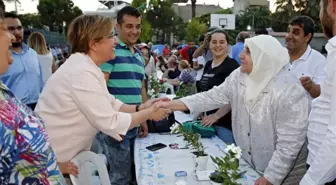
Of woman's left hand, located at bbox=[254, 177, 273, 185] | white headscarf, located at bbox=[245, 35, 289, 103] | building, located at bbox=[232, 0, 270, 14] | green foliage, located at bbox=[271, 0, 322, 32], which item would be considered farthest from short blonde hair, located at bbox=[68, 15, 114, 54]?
building, located at bbox=[232, 0, 270, 14]

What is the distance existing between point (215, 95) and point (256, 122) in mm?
631

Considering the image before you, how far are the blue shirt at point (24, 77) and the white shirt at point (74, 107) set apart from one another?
1901 mm

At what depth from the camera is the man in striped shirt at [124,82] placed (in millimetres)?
2816

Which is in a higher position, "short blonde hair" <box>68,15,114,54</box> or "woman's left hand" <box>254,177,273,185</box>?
"short blonde hair" <box>68,15,114,54</box>

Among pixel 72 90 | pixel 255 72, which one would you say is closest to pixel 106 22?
pixel 72 90

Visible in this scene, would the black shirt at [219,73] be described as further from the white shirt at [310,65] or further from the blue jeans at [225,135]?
the white shirt at [310,65]

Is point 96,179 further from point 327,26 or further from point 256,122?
point 327,26

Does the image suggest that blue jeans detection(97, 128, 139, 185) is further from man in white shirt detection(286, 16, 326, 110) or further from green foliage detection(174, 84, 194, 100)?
man in white shirt detection(286, 16, 326, 110)

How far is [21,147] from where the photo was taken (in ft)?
3.54

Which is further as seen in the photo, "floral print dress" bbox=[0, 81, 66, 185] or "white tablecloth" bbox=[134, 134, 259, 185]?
"white tablecloth" bbox=[134, 134, 259, 185]

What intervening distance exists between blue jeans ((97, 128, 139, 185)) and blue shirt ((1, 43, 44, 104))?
4.35 feet

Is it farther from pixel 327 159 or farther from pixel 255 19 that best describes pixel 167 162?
pixel 255 19

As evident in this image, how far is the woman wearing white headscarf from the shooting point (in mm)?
1931

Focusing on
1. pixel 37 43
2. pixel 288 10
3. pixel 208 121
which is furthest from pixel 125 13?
pixel 288 10
